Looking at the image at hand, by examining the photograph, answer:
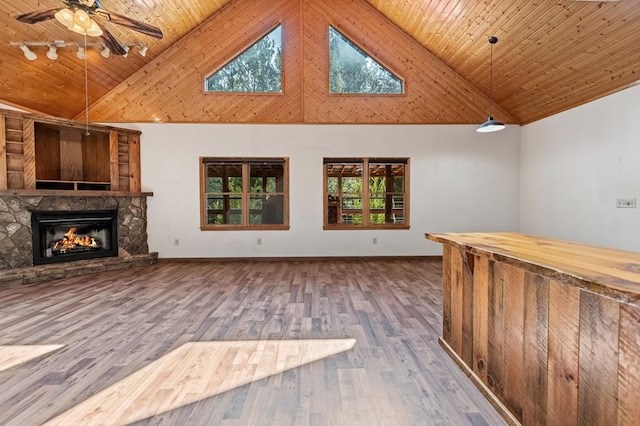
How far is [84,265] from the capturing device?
527cm

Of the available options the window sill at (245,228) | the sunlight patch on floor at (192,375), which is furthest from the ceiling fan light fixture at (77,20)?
the window sill at (245,228)

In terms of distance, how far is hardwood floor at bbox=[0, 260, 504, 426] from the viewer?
5.75 ft

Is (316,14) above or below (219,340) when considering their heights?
above

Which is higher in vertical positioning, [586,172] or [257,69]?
[257,69]

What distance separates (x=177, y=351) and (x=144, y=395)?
582mm

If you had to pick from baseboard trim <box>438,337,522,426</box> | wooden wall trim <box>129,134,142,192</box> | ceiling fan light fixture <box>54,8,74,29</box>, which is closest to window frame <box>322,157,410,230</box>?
wooden wall trim <box>129,134,142,192</box>

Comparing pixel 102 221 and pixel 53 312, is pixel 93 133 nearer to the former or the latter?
pixel 102 221

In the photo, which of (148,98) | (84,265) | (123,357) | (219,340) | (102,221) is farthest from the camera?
(148,98)

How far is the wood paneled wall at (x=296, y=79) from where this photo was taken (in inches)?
242

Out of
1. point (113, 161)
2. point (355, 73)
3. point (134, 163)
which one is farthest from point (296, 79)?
point (113, 161)

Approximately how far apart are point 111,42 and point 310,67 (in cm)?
348

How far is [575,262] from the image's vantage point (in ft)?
4.44

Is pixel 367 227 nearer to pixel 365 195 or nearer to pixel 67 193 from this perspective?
pixel 365 195

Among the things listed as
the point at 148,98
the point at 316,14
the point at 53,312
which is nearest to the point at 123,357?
the point at 53,312
